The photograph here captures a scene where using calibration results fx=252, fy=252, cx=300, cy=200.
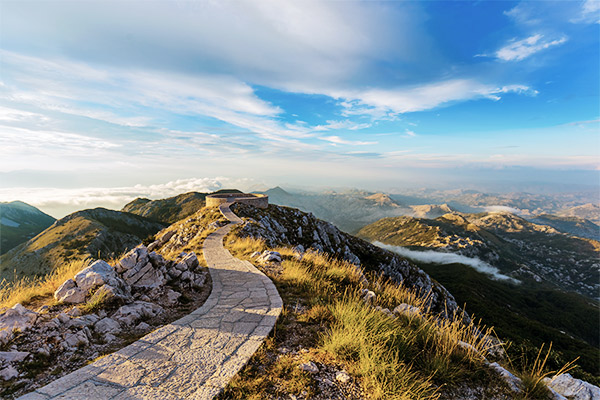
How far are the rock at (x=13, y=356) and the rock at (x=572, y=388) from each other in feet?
30.5

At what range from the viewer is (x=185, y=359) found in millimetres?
4820

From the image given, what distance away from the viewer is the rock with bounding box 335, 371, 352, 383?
4105 millimetres

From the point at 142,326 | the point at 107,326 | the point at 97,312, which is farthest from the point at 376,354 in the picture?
the point at 97,312

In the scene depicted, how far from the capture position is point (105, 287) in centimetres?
676

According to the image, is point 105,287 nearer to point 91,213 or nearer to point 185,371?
point 185,371

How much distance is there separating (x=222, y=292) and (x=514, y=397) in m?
7.71

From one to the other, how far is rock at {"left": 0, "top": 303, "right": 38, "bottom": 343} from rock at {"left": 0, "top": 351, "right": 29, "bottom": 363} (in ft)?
1.42

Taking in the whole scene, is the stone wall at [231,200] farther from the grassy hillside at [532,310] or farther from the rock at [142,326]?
the grassy hillside at [532,310]

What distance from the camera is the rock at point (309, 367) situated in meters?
4.31

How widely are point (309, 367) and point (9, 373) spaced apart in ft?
16.5

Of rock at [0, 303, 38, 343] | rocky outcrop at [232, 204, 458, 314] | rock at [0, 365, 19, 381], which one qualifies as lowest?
rocky outcrop at [232, 204, 458, 314]

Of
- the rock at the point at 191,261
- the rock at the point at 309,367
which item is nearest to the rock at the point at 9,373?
the rock at the point at 309,367

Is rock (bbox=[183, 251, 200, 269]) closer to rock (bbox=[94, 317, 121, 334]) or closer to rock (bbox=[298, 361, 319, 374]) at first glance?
rock (bbox=[94, 317, 121, 334])

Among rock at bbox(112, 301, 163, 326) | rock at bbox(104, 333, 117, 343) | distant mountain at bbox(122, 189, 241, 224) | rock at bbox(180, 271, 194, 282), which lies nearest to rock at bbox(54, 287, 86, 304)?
rock at bbox(112, 301, 163, 326)
